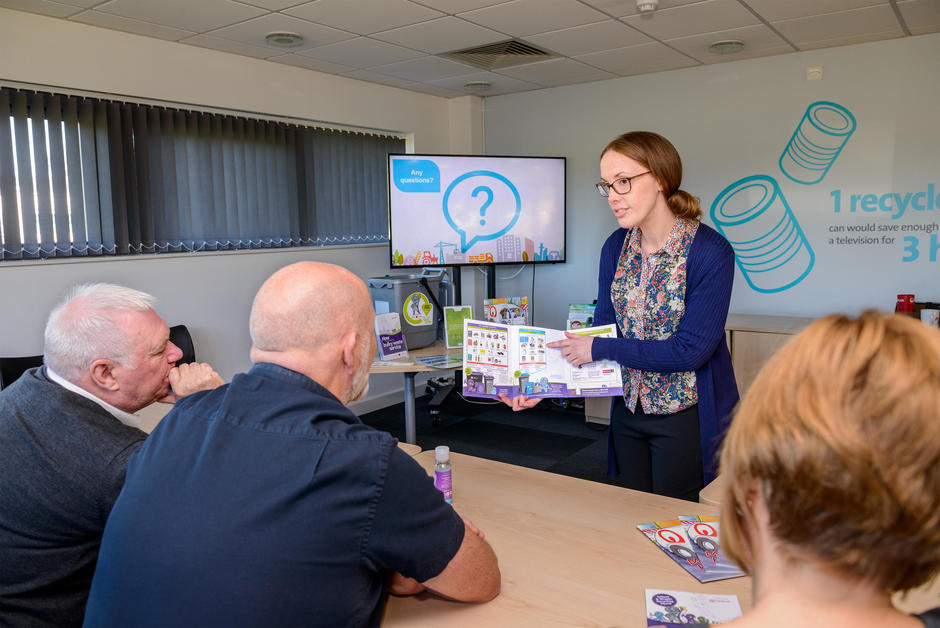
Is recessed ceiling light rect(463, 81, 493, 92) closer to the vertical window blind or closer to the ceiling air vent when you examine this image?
the ceiling air vent

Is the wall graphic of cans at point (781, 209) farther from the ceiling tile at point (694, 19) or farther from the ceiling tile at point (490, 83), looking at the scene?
the ceiling tile at point (490, 83)

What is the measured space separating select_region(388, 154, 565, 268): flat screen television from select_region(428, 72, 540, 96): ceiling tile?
2.24 feet

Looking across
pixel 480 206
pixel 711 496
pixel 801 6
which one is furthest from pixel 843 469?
pixel 480 206

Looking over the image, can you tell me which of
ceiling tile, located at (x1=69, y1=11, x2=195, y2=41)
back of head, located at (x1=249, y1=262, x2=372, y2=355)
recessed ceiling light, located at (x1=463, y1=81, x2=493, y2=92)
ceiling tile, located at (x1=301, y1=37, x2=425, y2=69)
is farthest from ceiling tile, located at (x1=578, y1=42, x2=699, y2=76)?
back of head, located at (x1=249, y1=262, x2=372, y2=355)

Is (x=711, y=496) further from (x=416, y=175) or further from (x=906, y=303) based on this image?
(x=416, y=175)

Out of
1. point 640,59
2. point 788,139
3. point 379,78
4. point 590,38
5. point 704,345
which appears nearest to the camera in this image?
point 704,345

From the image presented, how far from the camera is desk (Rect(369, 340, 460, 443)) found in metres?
3.58

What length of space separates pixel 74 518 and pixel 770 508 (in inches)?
48.9

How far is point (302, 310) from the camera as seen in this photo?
126cm

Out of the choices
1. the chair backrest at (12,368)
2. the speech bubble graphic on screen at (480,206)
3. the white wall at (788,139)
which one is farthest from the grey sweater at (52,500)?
the white wall at (788,139)

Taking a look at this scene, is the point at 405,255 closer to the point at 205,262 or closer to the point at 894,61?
the point at 205,262

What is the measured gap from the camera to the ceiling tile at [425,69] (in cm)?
485

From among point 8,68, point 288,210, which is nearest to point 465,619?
point 8,68

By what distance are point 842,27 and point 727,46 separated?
2.22ft
